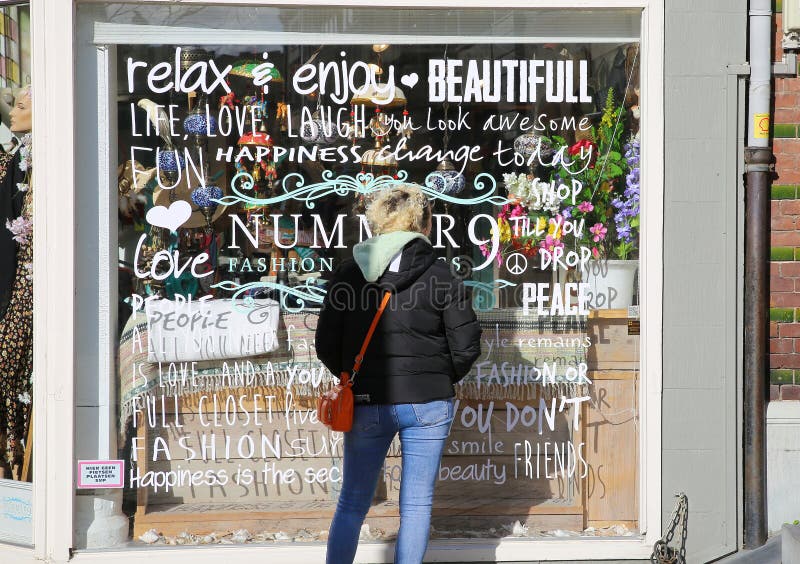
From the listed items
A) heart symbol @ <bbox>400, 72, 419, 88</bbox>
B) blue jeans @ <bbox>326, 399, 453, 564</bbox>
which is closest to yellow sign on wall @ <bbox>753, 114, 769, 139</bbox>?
heart symbol @ <bbox>400, 72, 419, 88</bbox>

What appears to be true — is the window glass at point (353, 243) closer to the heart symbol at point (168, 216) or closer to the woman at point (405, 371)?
the heart symbol at point (168, 216)

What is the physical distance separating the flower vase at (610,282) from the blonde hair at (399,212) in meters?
1.25

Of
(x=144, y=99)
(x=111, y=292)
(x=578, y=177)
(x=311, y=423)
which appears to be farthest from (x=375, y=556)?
(x=144, y=99)

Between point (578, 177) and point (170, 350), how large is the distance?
231 centimetres

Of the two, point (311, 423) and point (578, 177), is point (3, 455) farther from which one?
point (578, 177)

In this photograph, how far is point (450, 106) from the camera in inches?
190

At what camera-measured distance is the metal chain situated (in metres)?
4.54

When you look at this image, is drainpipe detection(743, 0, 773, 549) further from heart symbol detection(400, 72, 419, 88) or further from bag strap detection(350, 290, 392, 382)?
bag strap detection(350, 290, 392, 382)

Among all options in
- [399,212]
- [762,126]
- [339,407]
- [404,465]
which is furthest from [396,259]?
[762,126]

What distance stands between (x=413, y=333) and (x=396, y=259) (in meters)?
0.32

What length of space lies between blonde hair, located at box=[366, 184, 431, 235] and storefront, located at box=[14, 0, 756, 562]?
0.80 metres

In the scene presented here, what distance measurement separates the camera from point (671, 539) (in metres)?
4.61

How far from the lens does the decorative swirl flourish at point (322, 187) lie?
4.80 meters

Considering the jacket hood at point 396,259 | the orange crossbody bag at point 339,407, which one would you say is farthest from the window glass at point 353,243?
the orange crossbody bag at point 339,407
